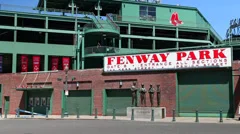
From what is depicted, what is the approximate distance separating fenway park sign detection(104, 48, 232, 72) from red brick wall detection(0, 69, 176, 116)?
0.67m

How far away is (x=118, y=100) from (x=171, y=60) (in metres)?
6.65

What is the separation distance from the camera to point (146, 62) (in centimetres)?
3281

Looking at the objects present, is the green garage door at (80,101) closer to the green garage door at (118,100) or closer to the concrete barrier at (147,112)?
the green garage door at (118,100)

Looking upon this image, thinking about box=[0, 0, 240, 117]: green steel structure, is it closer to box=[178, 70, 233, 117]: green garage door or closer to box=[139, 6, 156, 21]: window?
box=[139, 6, 156, 21]: window

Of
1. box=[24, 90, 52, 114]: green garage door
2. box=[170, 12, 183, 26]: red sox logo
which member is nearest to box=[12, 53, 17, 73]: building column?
box=[24, 90, 52, 114]: green garage door

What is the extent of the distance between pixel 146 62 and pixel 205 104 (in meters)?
6.40

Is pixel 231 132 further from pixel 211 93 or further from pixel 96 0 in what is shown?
pixel 96 0

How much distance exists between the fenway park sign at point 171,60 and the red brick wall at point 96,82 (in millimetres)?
666

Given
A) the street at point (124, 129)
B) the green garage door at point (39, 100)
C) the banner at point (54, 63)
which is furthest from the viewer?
the banner at point (54, 63)

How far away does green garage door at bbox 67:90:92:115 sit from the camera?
1415 inches

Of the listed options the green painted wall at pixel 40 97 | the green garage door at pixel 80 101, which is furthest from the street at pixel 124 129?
the green painted wall at pixel 40 97

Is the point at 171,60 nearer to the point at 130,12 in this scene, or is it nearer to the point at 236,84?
the point at 236,84

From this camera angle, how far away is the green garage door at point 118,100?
1336 inches

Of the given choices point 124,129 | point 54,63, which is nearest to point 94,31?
point 54,63
